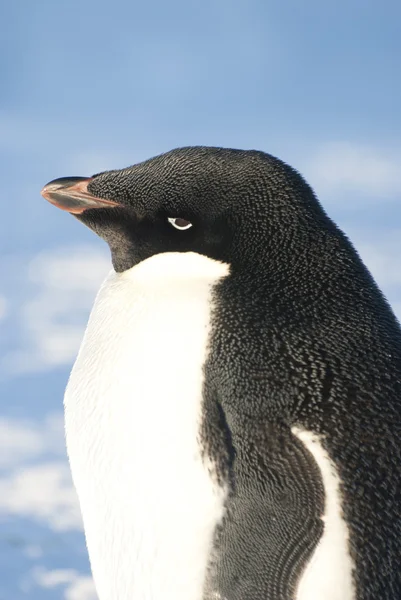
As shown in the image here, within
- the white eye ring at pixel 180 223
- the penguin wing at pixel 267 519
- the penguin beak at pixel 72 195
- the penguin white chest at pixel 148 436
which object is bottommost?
the penguin wing at pixel 267 519

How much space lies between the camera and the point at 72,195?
3723mm

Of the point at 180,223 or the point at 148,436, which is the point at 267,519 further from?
the point at 180,223

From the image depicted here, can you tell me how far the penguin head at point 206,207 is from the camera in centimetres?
321

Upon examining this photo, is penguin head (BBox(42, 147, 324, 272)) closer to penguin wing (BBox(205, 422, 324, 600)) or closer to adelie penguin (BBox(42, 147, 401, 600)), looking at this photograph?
adelie penguin (BBox(42, 147, 401, 600))

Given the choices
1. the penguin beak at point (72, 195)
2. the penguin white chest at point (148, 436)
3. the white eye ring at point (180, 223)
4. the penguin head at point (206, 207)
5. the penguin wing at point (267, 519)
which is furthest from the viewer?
the penguin beak at point (72, 195)

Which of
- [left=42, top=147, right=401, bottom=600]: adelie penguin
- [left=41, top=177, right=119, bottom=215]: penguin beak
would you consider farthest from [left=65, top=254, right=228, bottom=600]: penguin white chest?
[left=41, top=177, right=119, bottom=215]: penguin beak

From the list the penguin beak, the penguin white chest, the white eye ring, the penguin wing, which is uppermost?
the penguin beak

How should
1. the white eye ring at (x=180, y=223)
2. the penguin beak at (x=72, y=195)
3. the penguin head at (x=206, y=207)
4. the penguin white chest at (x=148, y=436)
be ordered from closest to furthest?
the penguin white chest at (x=148, y=436) → the penguin head at (x=206, y=207) → the white eye ring at (x=180, y=223) → the penguin beak at (x=72, y=195)

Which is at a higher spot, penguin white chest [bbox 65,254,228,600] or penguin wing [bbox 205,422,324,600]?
penguin white chest [bbox 65,254,228,600]

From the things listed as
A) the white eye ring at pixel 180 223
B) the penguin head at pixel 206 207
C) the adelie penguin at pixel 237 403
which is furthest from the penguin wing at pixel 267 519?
the white eye ring at pixel 180 223

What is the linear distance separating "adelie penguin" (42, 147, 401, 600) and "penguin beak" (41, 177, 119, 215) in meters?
0.19

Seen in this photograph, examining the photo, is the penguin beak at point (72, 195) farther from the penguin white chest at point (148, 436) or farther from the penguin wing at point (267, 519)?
the penguin wing at point (267, 519)

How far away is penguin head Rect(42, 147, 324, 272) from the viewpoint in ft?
10.5

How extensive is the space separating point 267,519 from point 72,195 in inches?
56.8
